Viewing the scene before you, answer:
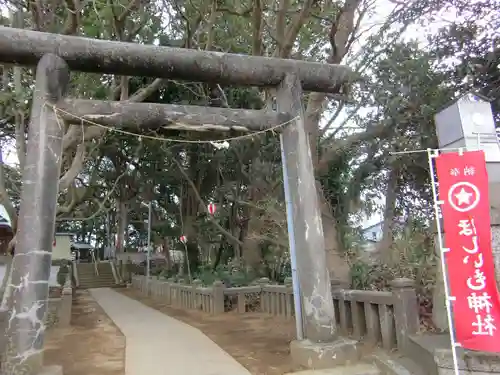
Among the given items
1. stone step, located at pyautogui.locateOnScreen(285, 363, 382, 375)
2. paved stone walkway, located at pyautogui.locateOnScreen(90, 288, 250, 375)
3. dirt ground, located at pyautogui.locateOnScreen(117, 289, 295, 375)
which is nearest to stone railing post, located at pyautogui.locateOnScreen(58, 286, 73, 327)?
paved stone walkway, located at pyautogui.locateOnScreen(90, 288, 250, 375)

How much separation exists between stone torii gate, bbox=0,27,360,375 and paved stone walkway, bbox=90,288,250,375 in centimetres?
123

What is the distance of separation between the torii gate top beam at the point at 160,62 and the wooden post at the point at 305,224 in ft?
1.05

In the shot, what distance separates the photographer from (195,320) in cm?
1078

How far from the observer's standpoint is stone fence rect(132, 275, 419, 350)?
17.9 feet

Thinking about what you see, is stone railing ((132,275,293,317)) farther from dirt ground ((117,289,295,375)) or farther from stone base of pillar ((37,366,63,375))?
stone base of pillar ((37,366,63,375))

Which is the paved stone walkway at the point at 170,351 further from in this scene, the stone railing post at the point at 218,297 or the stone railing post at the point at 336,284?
the stone railing post at the point at 336,284

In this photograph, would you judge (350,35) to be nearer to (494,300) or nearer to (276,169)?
(276,169)

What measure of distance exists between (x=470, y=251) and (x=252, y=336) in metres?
5.08

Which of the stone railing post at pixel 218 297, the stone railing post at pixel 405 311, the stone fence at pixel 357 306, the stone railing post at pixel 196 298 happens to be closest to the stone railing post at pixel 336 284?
the stone fence at pixel 357 306

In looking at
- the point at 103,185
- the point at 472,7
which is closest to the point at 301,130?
the point at 472,7

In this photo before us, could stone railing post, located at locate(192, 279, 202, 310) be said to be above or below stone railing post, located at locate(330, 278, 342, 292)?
below

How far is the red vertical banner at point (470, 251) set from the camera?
3.86 metres

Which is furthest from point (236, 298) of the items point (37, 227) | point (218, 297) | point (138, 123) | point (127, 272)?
point (127, 272)

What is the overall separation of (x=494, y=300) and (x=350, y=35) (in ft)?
21.7
